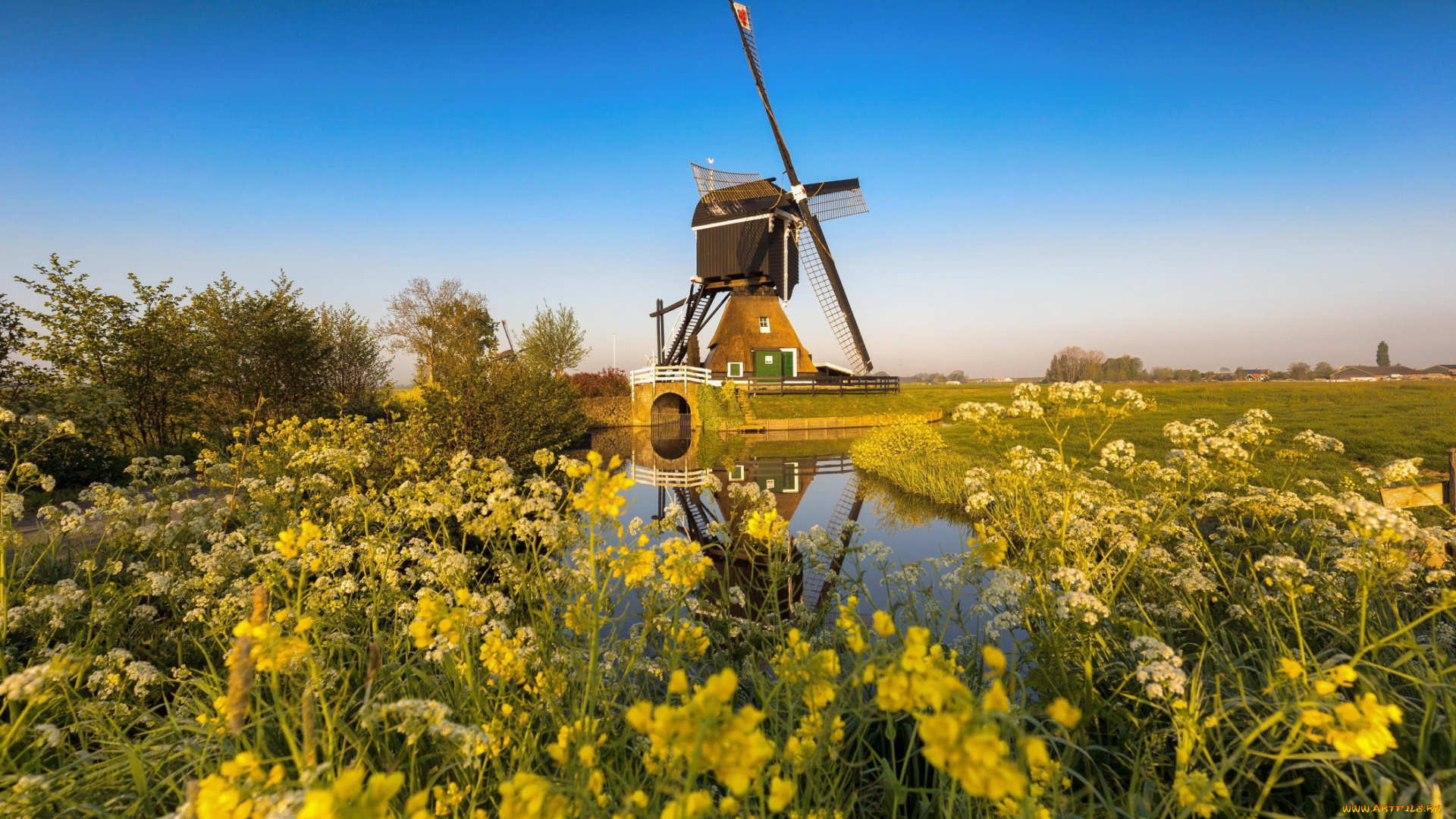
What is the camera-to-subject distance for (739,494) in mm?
4102

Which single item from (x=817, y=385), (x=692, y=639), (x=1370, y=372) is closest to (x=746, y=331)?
(x=817, y=385)

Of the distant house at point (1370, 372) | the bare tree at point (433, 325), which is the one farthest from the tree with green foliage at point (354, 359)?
the distant house at point (1370, 372)

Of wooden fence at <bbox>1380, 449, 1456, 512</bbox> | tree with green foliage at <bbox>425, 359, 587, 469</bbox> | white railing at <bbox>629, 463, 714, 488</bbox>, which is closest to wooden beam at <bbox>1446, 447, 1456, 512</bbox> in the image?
wooden fence at <bbox>1380, 449, 1456, 512</bbox>

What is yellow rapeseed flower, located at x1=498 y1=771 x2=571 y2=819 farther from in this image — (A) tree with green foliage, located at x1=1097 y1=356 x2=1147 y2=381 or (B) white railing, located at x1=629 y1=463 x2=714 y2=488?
(A) tree with green foliage, located at x1=1097 y1=356 x2=1147 y2=381

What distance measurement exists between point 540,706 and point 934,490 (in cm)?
967

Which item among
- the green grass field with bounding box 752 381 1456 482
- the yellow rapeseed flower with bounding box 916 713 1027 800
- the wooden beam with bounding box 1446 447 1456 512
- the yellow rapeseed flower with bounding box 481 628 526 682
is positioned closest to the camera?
the yellow rapeseed flower with bounding box 916 713 1027 800

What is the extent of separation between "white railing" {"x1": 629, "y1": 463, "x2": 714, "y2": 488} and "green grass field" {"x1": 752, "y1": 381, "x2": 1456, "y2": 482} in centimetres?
615

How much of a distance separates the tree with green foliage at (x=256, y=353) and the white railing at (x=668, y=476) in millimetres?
8885

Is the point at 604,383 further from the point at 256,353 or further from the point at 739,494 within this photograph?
the point at 739,494

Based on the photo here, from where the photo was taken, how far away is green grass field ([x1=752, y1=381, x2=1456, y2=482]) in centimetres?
966

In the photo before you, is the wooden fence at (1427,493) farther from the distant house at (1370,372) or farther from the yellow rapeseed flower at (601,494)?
the distant house at (1370,372)

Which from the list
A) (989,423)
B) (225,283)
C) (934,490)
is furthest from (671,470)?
(225,283)

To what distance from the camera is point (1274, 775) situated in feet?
4.29

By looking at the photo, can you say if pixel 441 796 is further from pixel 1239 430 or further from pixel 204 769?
pixel 1239 430
